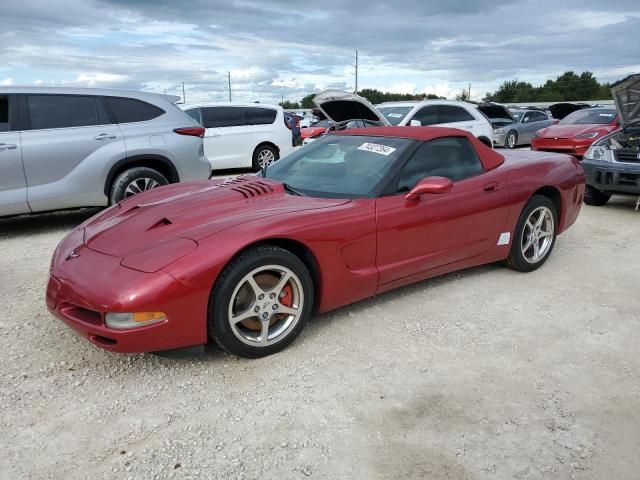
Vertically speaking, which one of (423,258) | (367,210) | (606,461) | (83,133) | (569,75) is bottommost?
(606,461)

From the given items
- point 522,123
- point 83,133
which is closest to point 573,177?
point 83,133

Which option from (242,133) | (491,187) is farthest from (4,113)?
(242,133)

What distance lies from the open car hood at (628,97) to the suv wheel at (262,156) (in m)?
6.33

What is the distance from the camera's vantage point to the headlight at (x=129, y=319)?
2691 mm

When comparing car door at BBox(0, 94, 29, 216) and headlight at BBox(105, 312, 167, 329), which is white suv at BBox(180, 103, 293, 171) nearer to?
car door at BBox(0, 94, 29, 216)

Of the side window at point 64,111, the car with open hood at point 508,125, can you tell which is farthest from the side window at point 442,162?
the car with open hood at point 508,125

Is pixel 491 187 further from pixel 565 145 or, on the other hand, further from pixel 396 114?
pixel 565 145

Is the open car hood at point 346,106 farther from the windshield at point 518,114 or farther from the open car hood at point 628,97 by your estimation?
the windshield at point 518,114

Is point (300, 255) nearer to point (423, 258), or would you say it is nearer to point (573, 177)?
point (423, 258)

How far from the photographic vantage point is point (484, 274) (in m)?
4.61

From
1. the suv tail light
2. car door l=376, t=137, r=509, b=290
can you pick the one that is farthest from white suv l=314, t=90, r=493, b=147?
car door l=376, t=137, r=509, b=290

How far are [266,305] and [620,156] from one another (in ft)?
20.3

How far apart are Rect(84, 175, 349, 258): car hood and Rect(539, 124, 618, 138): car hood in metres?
9.59

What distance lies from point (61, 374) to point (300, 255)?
148 cm
